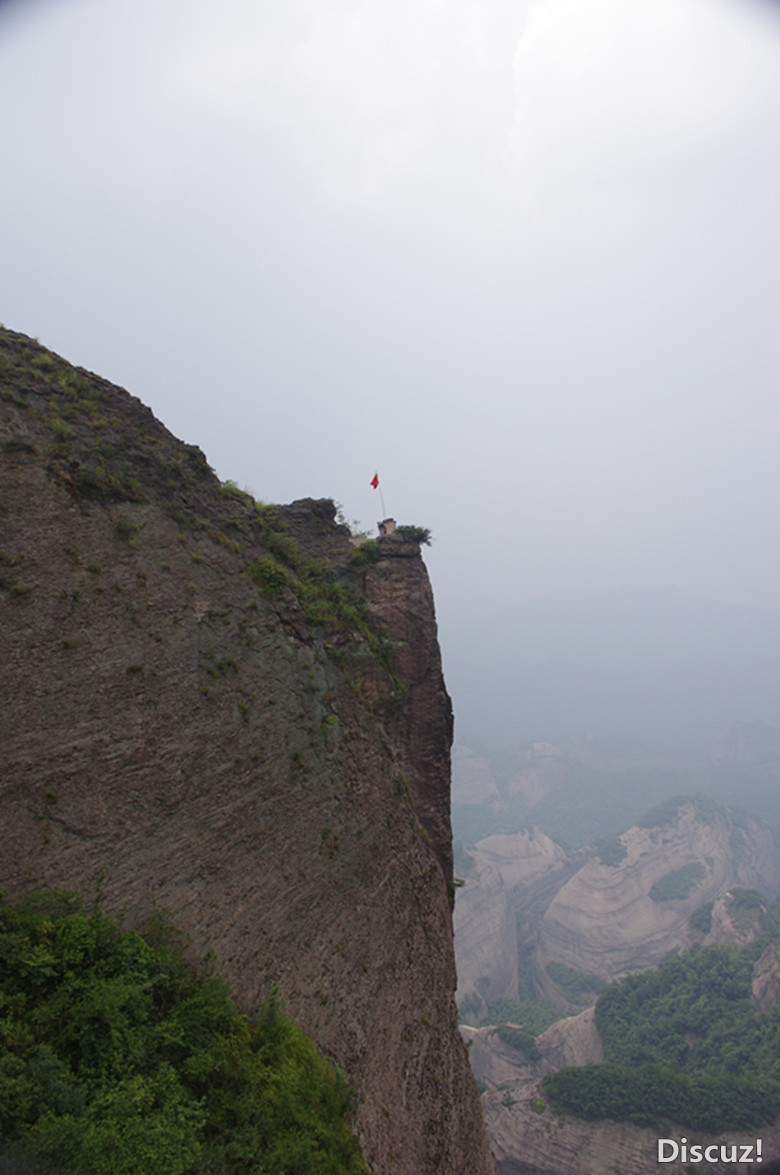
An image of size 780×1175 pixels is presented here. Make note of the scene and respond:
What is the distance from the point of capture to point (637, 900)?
95.2 m

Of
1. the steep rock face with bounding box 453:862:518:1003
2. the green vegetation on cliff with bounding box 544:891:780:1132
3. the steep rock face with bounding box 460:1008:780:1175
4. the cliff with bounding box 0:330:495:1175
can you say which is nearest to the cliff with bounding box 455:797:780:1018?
the steep rock face with bounding box 453:862:518:1003

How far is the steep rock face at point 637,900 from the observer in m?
88.5

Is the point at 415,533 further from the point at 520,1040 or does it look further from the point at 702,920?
the point at 702,920

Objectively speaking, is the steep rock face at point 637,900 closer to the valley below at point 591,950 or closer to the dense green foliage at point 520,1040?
the valley below at point 591,950

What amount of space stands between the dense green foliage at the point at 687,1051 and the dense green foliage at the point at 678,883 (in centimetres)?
2079

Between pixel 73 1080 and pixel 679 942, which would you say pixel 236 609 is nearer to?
pixel 73 1080

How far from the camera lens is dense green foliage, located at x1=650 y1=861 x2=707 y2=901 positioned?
95812mm

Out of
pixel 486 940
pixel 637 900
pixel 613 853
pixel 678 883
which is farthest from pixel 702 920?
pixel 486 940

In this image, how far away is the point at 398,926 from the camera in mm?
12516

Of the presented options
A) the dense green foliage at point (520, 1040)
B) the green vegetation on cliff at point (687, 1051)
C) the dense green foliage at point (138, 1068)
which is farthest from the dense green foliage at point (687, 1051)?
the dense green foliage at point (138, 1068)

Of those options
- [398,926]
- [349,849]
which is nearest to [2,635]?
[349,849]

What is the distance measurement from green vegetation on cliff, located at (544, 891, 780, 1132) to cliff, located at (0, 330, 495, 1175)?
139 feet

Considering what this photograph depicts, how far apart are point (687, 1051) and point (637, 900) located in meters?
43.5

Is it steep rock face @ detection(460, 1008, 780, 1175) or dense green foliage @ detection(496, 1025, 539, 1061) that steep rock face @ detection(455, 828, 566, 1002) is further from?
steep rock face @ detection(460, 1008, 780, 1175)
